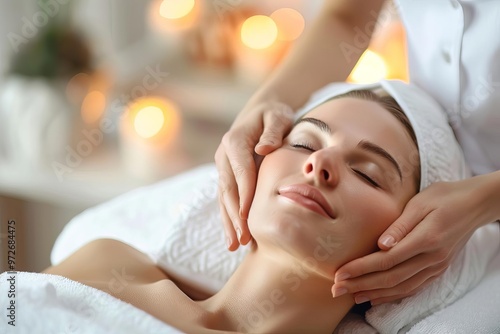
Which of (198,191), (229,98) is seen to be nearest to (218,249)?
(198,191)

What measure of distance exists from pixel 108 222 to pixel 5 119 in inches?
58.7

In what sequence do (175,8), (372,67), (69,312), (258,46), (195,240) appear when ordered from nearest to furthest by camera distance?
(69,312) → (195,240) → (372,67) → (258,46) → (175,8)

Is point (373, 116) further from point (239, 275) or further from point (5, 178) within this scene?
point (5, 178)

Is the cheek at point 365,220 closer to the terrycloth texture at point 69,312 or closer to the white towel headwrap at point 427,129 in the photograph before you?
the white towel headwrap at point 427,129

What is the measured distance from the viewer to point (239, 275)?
3.63 ft

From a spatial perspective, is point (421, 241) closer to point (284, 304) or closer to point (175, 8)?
point (284, 304)

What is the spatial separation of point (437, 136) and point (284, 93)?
31 cm

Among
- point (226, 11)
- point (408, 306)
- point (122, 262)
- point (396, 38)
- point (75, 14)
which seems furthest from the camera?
point (75, 14)

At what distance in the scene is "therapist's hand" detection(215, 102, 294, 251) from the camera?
3.57ft

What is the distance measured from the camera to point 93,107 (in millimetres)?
2754

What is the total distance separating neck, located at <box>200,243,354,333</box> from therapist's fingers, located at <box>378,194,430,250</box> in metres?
0.13

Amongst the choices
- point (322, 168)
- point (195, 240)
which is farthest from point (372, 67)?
point (322, 168)

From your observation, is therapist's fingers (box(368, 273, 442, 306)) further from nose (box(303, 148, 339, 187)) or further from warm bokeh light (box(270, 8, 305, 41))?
warm bokeh light (box(270, 8, 305, 41))

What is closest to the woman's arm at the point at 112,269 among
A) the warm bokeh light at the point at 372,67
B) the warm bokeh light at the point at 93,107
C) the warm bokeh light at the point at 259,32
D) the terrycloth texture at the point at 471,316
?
the terrycloth texture at the point at 471,316
